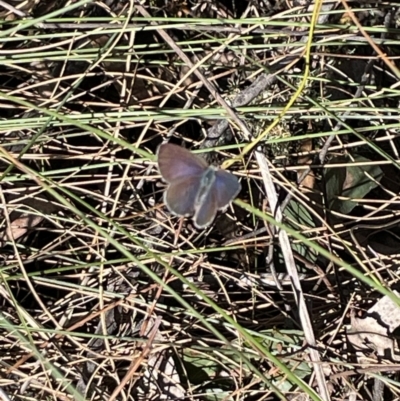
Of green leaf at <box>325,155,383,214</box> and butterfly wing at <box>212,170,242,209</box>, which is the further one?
green leaf at <box>325,155,383,214</box>

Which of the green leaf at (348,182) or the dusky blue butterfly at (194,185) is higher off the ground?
the dusky blue butterfly at (194,185)

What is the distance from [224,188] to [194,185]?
0.20 ft

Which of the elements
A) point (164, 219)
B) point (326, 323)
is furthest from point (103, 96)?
point (326, 323)

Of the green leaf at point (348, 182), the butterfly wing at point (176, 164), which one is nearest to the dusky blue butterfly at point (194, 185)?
the butterfly wing at point (176, 164)

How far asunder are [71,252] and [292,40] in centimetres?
75

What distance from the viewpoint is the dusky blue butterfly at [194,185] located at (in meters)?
1.15

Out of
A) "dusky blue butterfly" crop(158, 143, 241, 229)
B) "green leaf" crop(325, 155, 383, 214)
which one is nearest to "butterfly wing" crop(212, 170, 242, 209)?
"dusky blue butterfly" crop(158, 143, 241, 229)

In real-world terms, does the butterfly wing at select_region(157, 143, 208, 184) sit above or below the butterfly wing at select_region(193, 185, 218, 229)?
above

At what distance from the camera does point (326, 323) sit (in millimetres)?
1611

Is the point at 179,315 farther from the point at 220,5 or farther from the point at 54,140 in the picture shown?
the point at 220,5

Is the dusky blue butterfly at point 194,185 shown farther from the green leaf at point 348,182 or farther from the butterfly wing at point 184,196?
the green leaf at point 348,182

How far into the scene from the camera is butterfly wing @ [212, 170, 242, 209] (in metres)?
1.14

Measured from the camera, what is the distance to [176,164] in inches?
46.6

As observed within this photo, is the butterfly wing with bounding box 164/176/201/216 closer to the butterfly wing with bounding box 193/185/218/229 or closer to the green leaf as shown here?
the butterfly wing with bounding box 193/185/218/229
